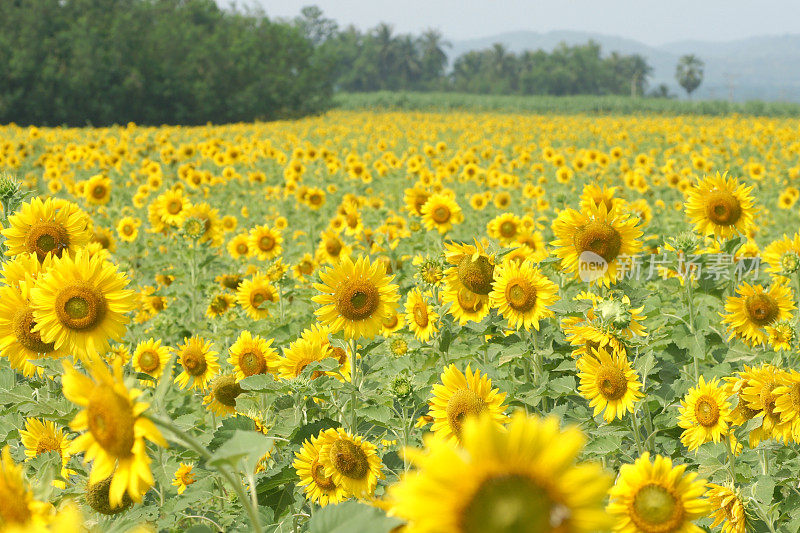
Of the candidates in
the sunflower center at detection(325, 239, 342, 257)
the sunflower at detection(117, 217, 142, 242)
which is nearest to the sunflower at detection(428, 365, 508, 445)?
the sunflower center at detection(325, 239, 342, 257)

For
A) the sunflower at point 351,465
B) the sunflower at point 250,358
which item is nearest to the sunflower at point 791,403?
the sunflower at point 351,465

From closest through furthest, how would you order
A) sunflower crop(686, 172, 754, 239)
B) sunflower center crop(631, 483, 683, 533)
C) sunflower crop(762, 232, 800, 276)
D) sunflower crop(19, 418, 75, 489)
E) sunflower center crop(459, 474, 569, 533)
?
sunflower center crop(459, 474, 569, 533) < sunflower center crop(631, 483, 683, 533) < sunflower crop(19, 418, 75, 489) < sunflower crop(686, 172, 754, 239) < sunflower crop(762, 232, 800, 276)

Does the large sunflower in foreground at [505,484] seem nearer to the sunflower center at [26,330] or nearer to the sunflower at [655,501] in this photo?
the sunflower at [655,501]

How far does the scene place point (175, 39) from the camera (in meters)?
37.4

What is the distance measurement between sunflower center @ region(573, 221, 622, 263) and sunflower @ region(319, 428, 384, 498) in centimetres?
129

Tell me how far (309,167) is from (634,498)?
13228 mm

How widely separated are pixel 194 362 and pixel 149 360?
0.74ft

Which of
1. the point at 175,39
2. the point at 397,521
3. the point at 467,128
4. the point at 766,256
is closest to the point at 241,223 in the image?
the point at 766,256

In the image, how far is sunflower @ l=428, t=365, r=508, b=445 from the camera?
200 cm

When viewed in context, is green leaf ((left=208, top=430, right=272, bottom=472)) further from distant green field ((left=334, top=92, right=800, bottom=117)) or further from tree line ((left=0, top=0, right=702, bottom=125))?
distant green field ((left=334, top=92, right=800, bottom=117))

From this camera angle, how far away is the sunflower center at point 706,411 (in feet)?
7.41

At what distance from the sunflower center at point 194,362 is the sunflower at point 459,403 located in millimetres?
1506

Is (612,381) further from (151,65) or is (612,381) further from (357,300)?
(151,65)

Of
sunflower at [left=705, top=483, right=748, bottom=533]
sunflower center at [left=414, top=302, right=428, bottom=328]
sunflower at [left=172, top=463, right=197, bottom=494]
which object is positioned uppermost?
sunflower center at [left=414, top=302, right=428, bottom=328]
